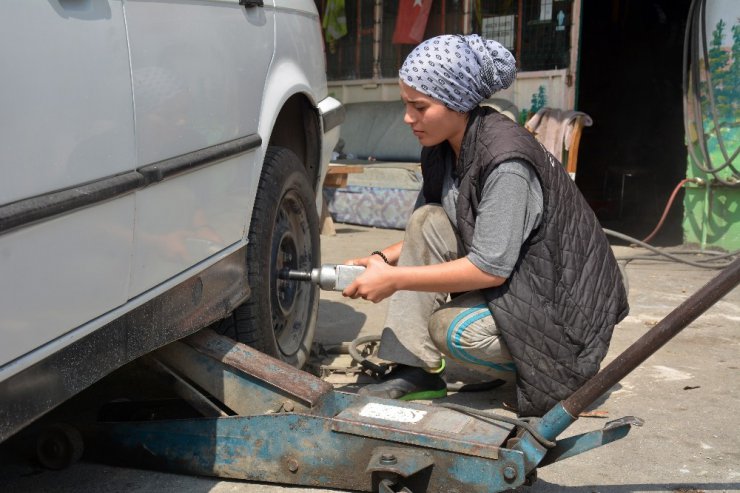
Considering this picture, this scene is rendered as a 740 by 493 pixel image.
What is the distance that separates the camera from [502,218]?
251 cm

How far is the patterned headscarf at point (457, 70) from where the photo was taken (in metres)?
2.56

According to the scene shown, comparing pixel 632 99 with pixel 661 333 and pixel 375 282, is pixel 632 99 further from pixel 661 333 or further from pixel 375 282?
pixel 661 333

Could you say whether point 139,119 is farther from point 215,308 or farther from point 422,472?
point 422,472

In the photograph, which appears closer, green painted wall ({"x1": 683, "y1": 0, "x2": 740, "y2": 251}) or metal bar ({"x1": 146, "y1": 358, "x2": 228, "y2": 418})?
metal bar ({"x1": 146, "y1": 358, "x2": 228, "y2": 418})

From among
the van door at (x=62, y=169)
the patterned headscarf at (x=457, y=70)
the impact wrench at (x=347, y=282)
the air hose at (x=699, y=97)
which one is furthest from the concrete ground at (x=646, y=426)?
the air hose at (x=699, y=97)

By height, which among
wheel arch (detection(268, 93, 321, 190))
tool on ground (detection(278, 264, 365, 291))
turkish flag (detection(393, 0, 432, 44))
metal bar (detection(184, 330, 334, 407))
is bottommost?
metal bar (detection(184, 330, 334, 407))

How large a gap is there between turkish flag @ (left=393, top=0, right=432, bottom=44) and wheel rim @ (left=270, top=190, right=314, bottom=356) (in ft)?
19.0

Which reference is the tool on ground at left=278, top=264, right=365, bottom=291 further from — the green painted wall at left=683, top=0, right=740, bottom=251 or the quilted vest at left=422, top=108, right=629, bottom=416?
the green painted wall at left=683, top=0, right=740, bottom=251

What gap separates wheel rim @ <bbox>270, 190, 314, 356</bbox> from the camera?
3080mm

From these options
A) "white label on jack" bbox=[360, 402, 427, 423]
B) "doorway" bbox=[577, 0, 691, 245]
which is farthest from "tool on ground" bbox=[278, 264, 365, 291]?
"doorway" bbox=[577, 0, 691, 245]

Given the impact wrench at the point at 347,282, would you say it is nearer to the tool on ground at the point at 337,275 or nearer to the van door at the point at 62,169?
the tool on ground at the point at 337,275

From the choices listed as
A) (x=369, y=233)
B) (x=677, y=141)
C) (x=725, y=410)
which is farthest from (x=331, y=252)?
(x=677, y=141)

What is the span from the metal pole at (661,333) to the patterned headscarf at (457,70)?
0.96 meters

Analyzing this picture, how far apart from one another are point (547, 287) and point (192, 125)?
1.17m
